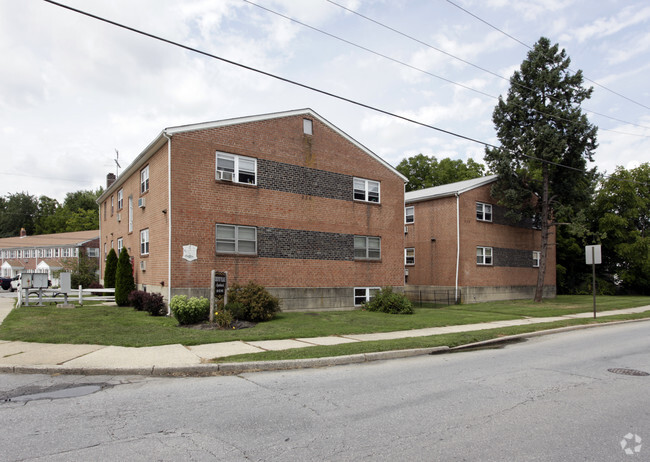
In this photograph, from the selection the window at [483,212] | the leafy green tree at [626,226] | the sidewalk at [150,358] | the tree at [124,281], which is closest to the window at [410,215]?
the window at [483,212]

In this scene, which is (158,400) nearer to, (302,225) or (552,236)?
(302,225)

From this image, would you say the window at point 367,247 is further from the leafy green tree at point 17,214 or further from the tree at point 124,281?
the leafy green tree at point 17,214

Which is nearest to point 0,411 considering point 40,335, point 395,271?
point 40,335

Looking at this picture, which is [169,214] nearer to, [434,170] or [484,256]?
[484,256]

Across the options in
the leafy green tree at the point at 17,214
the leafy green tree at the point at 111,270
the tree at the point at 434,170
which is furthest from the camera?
the leafy green tree at the point at 17,214

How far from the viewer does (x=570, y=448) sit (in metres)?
4.59

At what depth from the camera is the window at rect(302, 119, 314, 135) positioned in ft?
67.8

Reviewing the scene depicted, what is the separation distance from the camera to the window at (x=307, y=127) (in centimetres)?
2066

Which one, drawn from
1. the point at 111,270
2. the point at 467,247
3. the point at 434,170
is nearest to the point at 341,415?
the point at 111,270

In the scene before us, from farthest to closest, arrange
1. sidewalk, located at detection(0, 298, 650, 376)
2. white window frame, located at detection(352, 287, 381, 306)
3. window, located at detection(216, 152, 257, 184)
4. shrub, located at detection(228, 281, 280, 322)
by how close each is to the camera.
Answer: white window frame, located at detection(352, 287, 381, 306), window, located at detection(216, 152, 257, 184), shrub, located at detection(228, 281, 280, 322), sidewalk, located at detection(0, 298, 650, 376)

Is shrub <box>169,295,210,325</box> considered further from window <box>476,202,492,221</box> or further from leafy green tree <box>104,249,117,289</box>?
window <box>476,202,492,221</box>

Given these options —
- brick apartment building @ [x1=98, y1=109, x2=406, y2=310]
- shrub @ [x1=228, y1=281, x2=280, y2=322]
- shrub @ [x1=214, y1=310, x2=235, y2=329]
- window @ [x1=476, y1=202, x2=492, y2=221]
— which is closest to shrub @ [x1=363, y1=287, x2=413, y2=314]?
brick apartment building @ [x1=98, y1=109, x2=406, y2=310]

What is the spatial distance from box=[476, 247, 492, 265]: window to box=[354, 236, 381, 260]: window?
29.5ft

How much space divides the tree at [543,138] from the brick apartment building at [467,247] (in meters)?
1.55
